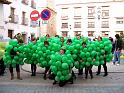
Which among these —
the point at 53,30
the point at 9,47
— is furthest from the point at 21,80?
the point at 53,30

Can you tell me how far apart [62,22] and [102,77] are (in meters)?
54.1

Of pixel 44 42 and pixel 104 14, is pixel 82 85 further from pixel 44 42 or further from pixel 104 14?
pixel 104 14

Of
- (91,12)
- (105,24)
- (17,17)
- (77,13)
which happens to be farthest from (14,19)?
(77,13)

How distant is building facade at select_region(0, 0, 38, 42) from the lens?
107 feet

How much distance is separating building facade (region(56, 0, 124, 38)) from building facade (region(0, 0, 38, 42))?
22.9m

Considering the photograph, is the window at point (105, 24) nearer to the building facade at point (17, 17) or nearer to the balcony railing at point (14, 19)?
the building facade at point (17, 17)

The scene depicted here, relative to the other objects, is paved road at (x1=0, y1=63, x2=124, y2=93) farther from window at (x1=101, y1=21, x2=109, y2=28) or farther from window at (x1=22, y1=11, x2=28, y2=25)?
window at (x1=101, y1=21, x2=109, y2=28)

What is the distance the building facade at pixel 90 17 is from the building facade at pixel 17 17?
2288 centimetres

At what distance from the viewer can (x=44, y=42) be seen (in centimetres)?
1355

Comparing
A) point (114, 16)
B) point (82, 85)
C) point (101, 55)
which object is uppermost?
point (114, 16)

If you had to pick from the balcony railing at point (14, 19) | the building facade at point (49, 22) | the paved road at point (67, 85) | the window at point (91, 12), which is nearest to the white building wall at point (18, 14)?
the balcony railing at point (14, 19)

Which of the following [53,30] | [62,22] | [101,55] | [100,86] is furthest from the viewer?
[62,22]

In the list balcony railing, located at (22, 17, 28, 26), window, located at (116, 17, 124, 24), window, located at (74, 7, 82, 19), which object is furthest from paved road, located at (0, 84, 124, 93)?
window, located at (74, 7, 82, 19)

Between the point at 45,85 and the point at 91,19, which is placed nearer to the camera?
the point at 45,85
